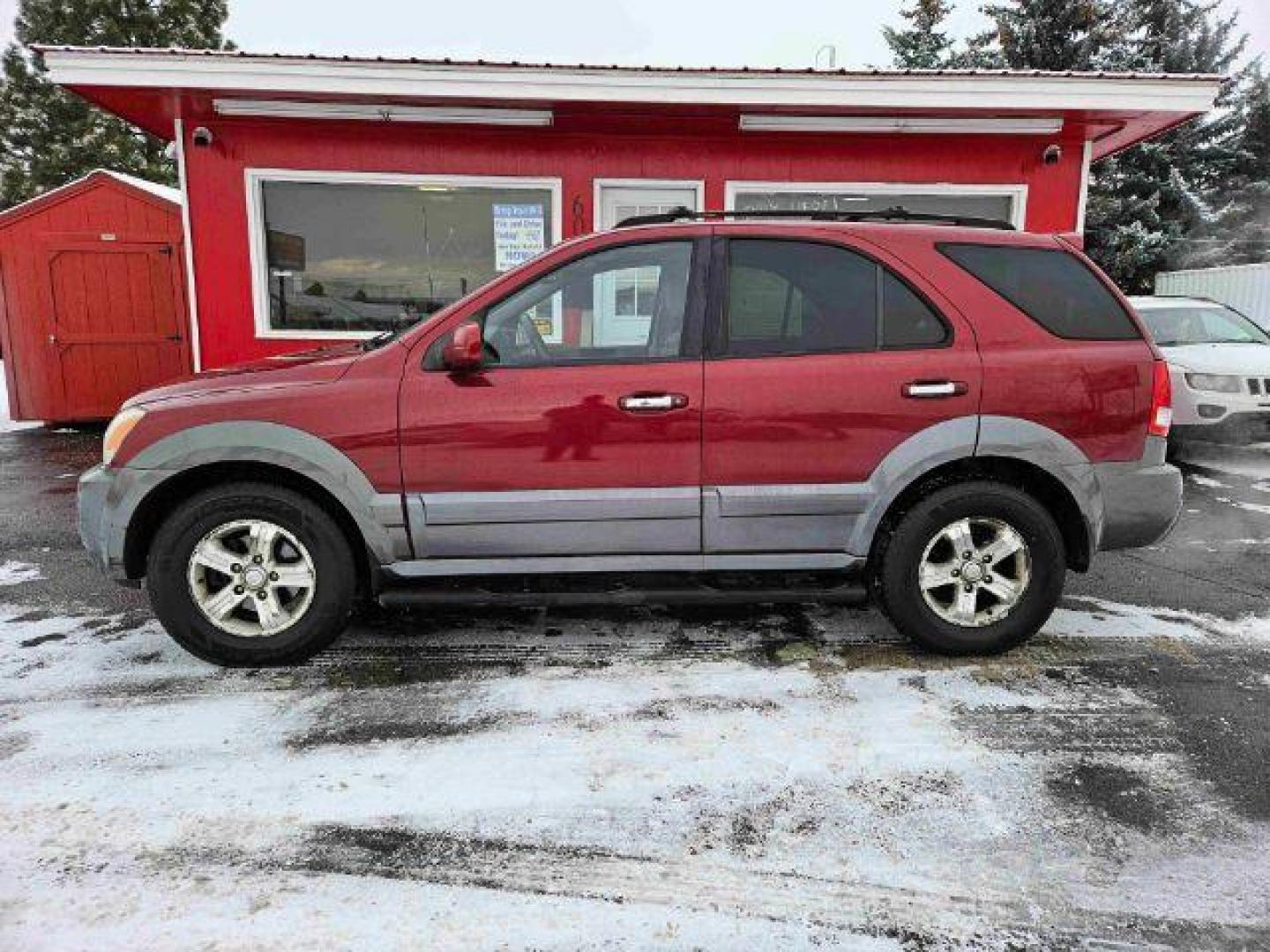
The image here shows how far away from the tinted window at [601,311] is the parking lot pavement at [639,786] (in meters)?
1.33

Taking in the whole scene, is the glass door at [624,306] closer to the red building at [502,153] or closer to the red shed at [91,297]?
the red building at [502,153]

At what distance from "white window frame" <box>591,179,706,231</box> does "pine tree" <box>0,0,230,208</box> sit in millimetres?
20293

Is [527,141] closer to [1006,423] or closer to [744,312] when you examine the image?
[744,312]

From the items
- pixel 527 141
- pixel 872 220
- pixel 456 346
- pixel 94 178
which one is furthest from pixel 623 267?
pixel 94 178

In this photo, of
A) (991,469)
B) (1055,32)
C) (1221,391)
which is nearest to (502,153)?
(991,469)

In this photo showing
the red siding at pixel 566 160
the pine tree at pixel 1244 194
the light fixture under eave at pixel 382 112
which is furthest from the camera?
the pine tree at pixel 1244 194

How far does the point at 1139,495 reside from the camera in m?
3.52

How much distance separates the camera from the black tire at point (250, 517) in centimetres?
338

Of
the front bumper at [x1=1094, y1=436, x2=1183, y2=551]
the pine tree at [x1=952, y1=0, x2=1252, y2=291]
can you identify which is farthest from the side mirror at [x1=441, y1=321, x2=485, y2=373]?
the pine tree at [x1=952, y1=0, x2=1252, y2=291]

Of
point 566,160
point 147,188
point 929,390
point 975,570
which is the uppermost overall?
point 147,188

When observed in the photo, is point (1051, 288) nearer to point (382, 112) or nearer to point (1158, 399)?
point (1158, 399)

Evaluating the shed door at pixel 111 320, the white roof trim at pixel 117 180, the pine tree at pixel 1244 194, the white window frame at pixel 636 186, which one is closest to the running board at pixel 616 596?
the white window frame at pixel 636 186

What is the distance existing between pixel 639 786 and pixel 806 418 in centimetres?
160

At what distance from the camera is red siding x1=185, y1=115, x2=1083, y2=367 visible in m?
7.15
